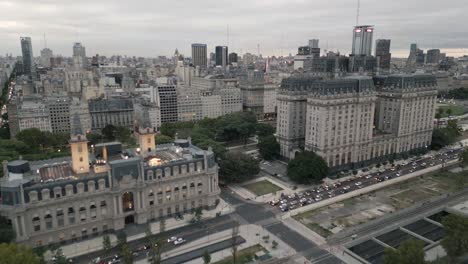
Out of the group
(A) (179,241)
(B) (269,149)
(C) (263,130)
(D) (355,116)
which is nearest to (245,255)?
(A) (179,241)

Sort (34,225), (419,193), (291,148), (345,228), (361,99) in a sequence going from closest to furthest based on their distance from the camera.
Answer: (34,225), (345,228), (419,193), (361,99), (291,148)

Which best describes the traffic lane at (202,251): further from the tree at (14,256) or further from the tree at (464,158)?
the tree at (464,158)

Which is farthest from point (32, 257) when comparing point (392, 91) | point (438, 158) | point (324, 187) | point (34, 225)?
point (438, 158)

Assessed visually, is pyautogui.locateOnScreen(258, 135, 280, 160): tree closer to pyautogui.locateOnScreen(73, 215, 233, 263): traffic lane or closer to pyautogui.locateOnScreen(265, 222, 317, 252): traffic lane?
pyautogui.locateOnScreen(73, 215, 233, 263): traffic lane

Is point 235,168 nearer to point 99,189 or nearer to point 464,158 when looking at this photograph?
point 99,189

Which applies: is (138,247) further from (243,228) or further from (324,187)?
(324,187)

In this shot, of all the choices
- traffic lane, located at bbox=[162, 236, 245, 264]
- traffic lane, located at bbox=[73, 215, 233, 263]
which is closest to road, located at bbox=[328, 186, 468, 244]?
traffic lane, located at bbox=[162, 236, 245, 264]

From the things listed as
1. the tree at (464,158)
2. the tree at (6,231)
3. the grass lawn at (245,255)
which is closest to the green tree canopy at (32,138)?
the tree at (6,231)
